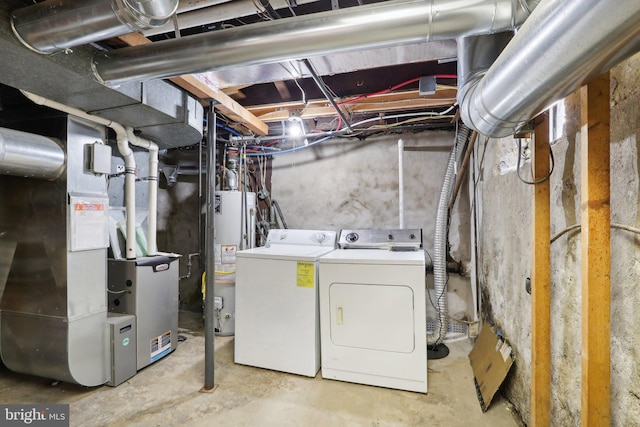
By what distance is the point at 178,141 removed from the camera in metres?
2.70

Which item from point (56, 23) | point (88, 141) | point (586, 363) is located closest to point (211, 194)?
point (88, 141)

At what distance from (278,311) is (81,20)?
6.51ft

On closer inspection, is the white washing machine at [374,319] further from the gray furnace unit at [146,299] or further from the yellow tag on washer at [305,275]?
the gray furnace unit at [146,299]

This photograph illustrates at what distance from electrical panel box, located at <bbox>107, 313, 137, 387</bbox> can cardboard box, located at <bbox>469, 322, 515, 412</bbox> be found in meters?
2.51

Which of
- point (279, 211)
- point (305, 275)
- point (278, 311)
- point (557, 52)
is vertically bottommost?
point (278, 311)

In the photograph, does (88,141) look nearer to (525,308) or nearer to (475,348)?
(525,308)

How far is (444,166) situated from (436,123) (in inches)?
17.9

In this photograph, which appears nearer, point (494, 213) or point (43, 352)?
point (43, 352)

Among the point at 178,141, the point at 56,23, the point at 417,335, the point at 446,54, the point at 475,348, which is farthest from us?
the point at 178,141

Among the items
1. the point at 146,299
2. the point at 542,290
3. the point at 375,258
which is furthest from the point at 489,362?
the point at 146,299

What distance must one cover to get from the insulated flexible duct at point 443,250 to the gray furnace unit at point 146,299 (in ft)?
7.81

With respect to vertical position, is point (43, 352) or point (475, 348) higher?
point (43, 352)

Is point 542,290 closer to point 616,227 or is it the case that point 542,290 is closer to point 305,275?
point 616,227

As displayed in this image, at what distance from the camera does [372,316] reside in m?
2.07
